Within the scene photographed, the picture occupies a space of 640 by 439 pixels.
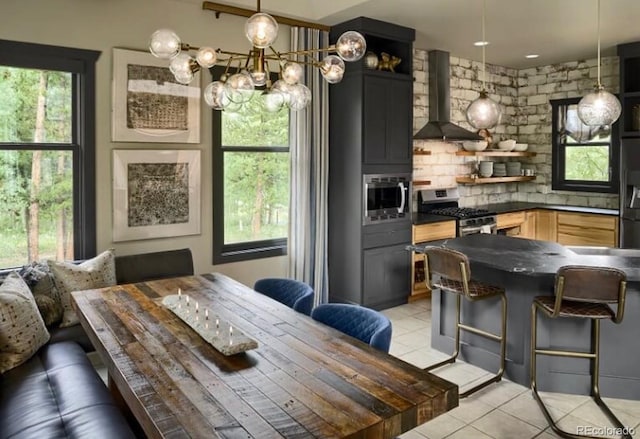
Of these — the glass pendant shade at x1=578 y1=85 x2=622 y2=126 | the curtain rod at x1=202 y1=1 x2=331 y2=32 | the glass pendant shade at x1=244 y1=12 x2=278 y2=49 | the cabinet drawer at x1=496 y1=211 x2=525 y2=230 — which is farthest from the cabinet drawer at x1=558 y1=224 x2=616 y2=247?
the glass pendant shade at x1=244 y1=12 x2=278 y2=49

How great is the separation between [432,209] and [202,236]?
306 cm

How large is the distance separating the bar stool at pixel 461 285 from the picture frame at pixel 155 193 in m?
2.12

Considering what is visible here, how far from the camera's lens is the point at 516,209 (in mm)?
6562

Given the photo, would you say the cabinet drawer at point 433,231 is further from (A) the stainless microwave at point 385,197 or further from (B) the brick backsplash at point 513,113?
(B) the brick backsplash at point 513,113

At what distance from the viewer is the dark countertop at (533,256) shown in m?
3.12

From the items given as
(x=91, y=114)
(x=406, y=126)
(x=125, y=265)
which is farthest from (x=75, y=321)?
(x=406, y=126)

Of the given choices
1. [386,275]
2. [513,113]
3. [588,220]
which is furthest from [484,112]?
[513,113]

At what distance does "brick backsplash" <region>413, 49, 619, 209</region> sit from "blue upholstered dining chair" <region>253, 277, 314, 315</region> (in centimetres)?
341

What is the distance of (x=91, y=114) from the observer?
3930 mm

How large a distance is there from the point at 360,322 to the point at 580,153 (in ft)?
18.7

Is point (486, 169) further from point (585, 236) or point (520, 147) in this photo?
point (585, 236)

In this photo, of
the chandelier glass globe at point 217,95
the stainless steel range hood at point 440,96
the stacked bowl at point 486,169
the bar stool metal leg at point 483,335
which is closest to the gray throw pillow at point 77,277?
the chandelier glass globe at point 217,95

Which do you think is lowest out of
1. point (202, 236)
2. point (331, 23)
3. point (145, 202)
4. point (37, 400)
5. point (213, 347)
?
point (37, 400)

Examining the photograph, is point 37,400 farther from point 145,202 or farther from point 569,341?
point 569,341
